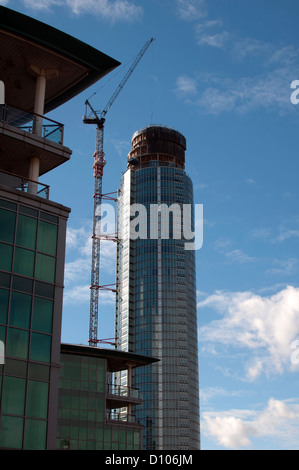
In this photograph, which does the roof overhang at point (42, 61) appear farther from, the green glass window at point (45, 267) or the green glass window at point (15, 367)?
the green glass window at point (15, 367)

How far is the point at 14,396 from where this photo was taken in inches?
1069

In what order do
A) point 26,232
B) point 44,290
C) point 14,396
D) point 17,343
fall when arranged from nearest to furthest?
1. point 14,396
2. point 17,343
3. point 44,290
4. point 26,232

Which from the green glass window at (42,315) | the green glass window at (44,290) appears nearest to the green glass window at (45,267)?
the green glass window at (44,290)

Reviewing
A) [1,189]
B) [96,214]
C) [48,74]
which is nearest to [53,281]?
[1,189]

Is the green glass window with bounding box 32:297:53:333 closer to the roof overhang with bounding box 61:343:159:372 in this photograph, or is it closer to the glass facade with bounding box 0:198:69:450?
the glass facade with bounding box 0:198:69:450

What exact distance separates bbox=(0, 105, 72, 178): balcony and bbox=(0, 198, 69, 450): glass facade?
3.69m

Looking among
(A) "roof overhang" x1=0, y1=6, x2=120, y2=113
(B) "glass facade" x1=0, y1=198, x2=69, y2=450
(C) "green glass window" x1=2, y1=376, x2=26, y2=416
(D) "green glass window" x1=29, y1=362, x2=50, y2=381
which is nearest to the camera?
(C) "green glass window" x1=2, y1=376, x2=26, y2=416

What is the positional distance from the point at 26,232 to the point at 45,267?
6.45ft

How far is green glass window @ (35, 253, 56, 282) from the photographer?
30.2m

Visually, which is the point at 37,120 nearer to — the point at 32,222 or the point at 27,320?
the point at 32,222

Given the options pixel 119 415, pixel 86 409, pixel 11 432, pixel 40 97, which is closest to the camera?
pixel 11 432

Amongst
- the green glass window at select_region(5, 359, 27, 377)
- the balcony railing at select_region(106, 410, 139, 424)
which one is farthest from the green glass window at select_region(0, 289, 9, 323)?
the balcony railing at select_region(106, 410, 139, 424)

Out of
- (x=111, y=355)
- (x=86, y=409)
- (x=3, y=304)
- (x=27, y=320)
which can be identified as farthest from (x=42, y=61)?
Result: (x=86, y=409)
